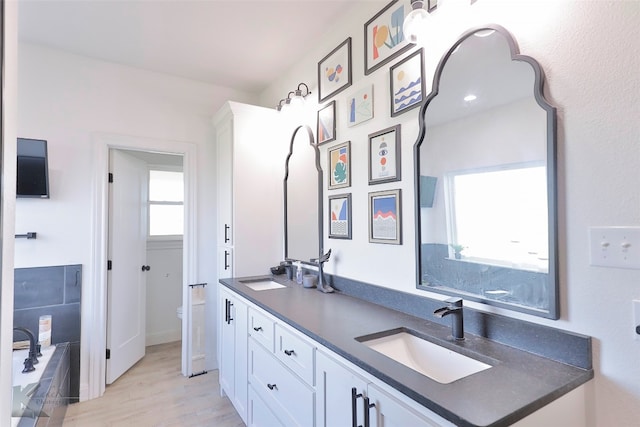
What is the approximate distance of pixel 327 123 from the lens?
2.21m

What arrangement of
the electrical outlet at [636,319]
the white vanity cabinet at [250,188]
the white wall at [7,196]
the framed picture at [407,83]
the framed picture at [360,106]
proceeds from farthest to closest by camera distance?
the white vanity cabinet at [250,188]
the framed picture at [360,106]
the framed picture at [407,83]
the electrical outlet at [636,319]
the white wall at [7,196]

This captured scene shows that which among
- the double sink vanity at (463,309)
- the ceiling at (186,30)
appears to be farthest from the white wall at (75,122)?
the double sink vanity at (463,309)

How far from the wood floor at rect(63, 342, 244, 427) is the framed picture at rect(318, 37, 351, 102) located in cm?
236

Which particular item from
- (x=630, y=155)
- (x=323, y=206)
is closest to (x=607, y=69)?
(x=630, y=155)

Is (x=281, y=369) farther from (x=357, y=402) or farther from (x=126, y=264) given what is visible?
(x=126, y=264)

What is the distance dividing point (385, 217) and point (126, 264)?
251 cm

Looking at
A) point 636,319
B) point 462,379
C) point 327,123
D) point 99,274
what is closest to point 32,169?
point 99,274

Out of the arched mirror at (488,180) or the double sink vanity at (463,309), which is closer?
the double sink vanity at (463,309)

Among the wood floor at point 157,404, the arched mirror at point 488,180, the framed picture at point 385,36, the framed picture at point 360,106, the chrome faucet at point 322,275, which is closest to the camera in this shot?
the arched mirror at point 488,180

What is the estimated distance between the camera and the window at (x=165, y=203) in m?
3.66

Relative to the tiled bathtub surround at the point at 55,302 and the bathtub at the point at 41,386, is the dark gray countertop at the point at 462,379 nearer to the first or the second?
the bathtub at the point at 41,386

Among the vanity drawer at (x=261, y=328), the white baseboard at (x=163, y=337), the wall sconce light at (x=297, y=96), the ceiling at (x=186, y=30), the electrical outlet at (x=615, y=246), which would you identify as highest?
the ceiling at (x=186, y=30)

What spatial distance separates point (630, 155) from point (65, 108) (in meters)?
3.40

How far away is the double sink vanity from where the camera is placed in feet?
3.01
